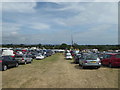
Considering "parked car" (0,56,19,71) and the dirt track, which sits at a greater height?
"parked car" (0,56,19,71)

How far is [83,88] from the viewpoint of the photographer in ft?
27.0

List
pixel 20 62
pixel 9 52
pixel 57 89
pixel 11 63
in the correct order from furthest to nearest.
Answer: pixel 9 52, pixel 20 62, pixel 11 63, pixel 57 89

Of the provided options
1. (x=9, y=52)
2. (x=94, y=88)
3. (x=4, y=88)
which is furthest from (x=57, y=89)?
(x=9, y=52)

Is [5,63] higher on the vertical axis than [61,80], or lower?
higher

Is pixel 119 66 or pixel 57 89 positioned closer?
pixel 57 89

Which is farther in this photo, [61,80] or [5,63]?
[5,63]

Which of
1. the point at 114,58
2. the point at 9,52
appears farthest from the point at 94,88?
the point at 9,52

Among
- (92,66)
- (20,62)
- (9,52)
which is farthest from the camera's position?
(9,52)

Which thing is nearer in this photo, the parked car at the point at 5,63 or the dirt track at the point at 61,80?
the dirt track at the point at 61,80

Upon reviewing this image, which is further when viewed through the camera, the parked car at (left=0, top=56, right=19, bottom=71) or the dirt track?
the parked car at (left=0, top=56, right=19, bottom=71)

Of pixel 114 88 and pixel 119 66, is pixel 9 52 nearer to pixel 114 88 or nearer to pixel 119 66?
pixel 119 66

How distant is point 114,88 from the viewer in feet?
27.1

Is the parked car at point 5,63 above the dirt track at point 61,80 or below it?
above

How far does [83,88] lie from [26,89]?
9.02 feet
